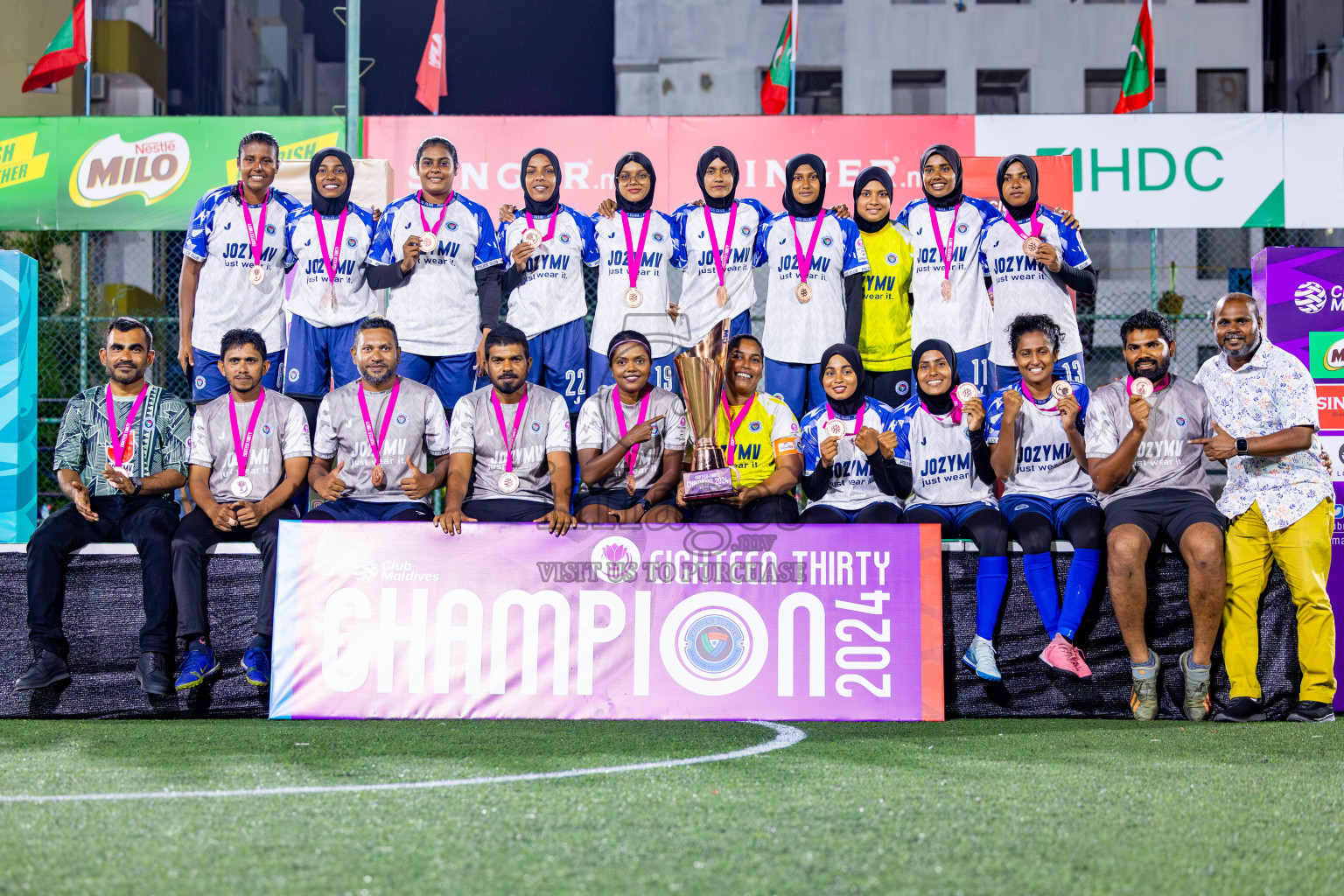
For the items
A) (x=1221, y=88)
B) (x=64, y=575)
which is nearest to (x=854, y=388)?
(x=64, y=575)

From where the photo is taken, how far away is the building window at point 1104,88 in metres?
25.0

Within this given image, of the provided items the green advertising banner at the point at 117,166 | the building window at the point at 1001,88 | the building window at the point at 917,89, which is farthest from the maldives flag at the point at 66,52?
the building window at the point at 1001,88

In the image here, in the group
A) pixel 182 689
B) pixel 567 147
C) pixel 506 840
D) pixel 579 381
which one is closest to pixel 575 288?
pixel 579 381

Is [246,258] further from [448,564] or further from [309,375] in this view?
[448,564]

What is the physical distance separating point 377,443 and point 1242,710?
13.8 feet

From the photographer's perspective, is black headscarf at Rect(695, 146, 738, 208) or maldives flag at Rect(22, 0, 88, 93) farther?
maldives flag at Rect(22, 0, 88, 93)

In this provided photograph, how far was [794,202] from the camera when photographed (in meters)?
7.17

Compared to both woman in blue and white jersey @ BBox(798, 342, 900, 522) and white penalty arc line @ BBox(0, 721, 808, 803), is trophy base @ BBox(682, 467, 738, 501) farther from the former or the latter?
white penalty arc line @ BBox(0, 721, 808, 803)

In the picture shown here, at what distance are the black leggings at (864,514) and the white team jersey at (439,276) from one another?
2.30 metres

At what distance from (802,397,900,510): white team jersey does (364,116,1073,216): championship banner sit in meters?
4.57

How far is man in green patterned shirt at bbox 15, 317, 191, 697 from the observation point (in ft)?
17.8

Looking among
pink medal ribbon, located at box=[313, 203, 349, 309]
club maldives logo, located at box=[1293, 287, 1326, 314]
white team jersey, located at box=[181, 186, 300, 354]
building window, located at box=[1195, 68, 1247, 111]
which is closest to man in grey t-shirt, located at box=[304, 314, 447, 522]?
pink medal ribbon, located at box=[313, 203, 349, 309]

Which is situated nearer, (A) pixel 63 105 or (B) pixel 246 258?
(B) pixel 246 258

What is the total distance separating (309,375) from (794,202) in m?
2.98
